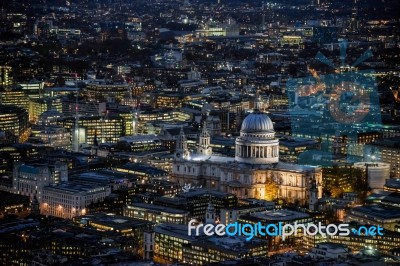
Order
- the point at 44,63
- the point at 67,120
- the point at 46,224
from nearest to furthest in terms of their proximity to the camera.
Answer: the point at 46,224
the point at 67,120
the point at 44,63

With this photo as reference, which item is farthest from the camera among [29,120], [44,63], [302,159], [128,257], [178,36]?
[178,36]

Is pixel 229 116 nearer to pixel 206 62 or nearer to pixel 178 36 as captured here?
pixel 206 62

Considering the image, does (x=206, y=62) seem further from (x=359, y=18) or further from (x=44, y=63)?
(x=359, y=18)

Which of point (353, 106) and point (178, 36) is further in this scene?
point (178, 36)

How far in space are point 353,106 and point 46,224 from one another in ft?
63.5

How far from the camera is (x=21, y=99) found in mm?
51344

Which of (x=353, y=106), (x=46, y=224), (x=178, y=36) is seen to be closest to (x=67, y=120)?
(x=353, y=106)
